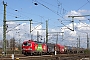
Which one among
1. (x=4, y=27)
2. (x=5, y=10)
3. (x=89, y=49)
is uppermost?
(x=5, y=10)

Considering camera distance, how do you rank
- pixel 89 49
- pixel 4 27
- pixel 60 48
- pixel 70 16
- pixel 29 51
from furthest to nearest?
pixel 89 49 → pixel 60 48 → pixel 29 51 → pixel 4 27 → pixel 70 16

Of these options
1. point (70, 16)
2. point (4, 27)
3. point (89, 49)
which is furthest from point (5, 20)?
point (89, 49)

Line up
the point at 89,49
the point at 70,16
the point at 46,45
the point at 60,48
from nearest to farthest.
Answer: the point at 70,16 < the point at 46,45 < the point at 60,48 < the point at 89,49

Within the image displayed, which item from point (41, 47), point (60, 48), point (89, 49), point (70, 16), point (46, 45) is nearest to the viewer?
point (70, 16)

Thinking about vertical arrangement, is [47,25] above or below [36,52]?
above

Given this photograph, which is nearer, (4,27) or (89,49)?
(4,27)

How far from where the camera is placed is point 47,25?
6625 centimetres

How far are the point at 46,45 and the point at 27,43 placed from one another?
10.0m

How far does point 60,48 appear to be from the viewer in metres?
82.3

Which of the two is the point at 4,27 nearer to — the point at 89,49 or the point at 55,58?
the point at 55,58

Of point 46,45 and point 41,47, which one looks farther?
point 46,45

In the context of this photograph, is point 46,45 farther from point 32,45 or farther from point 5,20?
point 5,20

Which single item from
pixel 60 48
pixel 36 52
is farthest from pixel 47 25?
pixel 60 48

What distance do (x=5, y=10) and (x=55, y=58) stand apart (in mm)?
19159
